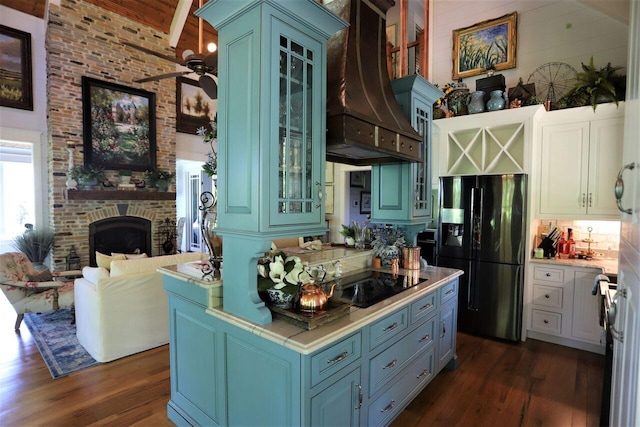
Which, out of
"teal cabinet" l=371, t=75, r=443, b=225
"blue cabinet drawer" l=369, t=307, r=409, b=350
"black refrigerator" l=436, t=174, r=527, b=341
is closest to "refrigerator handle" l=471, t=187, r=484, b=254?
"black refrigerator" l=436, t=174, r=527, b=341

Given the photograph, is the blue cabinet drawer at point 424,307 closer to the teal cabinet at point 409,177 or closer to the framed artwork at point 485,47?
the teal cabinet at point 409,177

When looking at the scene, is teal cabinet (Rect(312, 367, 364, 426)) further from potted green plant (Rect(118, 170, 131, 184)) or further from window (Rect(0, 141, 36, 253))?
window (Rect(0, 141, 36, 253))

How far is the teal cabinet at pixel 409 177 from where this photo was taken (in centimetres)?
293

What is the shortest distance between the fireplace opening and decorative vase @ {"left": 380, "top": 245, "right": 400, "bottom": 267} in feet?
16.0

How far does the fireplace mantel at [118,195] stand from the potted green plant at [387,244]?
5146 mm

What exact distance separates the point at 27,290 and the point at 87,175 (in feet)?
8.23

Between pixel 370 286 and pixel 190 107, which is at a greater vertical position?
pixel 190 107

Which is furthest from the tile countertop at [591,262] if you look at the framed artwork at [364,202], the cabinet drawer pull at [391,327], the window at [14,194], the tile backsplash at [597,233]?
the window at [14,194]

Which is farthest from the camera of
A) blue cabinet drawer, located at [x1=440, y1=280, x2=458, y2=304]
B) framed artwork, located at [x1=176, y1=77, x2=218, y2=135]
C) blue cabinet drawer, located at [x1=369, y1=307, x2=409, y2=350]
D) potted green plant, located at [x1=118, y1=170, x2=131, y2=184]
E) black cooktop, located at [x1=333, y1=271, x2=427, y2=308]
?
framed artwork, located at [x1=176, y1=77, x2=218, y2=135]

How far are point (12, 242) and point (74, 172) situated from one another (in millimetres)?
1985

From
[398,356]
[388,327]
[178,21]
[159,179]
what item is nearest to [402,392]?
[398,356]

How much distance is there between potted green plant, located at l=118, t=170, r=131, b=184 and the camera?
6.25 meters

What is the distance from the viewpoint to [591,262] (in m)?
3.55

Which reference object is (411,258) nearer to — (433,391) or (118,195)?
Result: (433,391)
